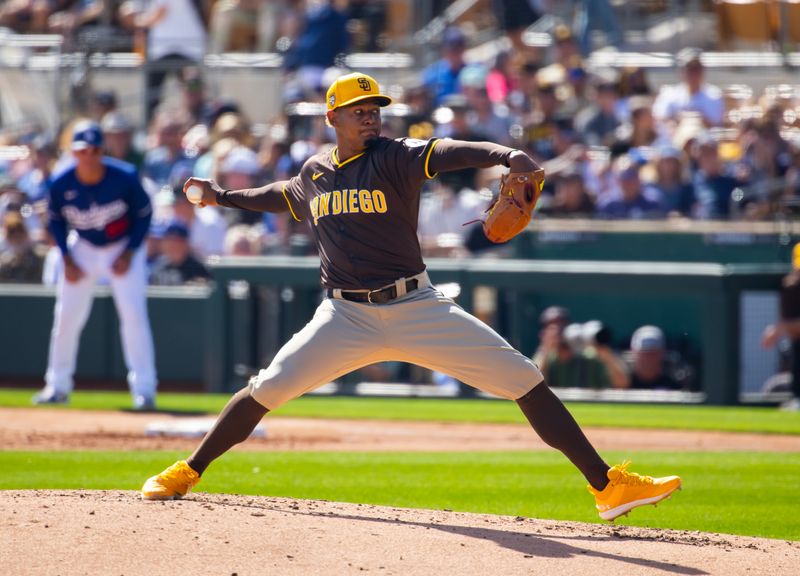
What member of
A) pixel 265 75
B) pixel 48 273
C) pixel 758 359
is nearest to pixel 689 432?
pixel 758 359

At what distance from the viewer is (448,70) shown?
1608 centimetres

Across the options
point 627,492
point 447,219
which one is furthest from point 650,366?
point 627,492

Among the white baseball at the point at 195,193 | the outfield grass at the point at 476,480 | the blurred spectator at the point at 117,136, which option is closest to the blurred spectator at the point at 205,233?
the blurred spectator at the point at 117,136

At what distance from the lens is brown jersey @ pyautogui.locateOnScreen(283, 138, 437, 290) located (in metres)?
5.62

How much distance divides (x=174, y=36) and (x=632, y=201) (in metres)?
7.74

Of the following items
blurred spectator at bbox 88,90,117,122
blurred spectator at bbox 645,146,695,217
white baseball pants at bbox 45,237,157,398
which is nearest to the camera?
white baseball pants at bbox 45,237,157,398

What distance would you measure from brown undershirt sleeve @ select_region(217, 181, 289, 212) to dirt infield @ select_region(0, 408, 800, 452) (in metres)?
3.06

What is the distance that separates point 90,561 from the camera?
475cm

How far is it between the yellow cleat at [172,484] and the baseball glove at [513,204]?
1.65 metres

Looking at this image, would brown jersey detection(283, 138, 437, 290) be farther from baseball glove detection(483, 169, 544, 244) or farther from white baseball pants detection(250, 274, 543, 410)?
baseball glove detection(483, 169, 544, 244)

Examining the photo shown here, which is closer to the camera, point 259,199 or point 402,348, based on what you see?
point 402,348

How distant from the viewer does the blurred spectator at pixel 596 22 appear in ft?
53.1

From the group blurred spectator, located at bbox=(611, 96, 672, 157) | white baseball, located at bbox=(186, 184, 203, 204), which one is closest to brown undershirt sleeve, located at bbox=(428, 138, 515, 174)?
white baseball, located at bbox=(186, 184, 203, 204)

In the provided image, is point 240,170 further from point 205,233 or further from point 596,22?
point 596,22
